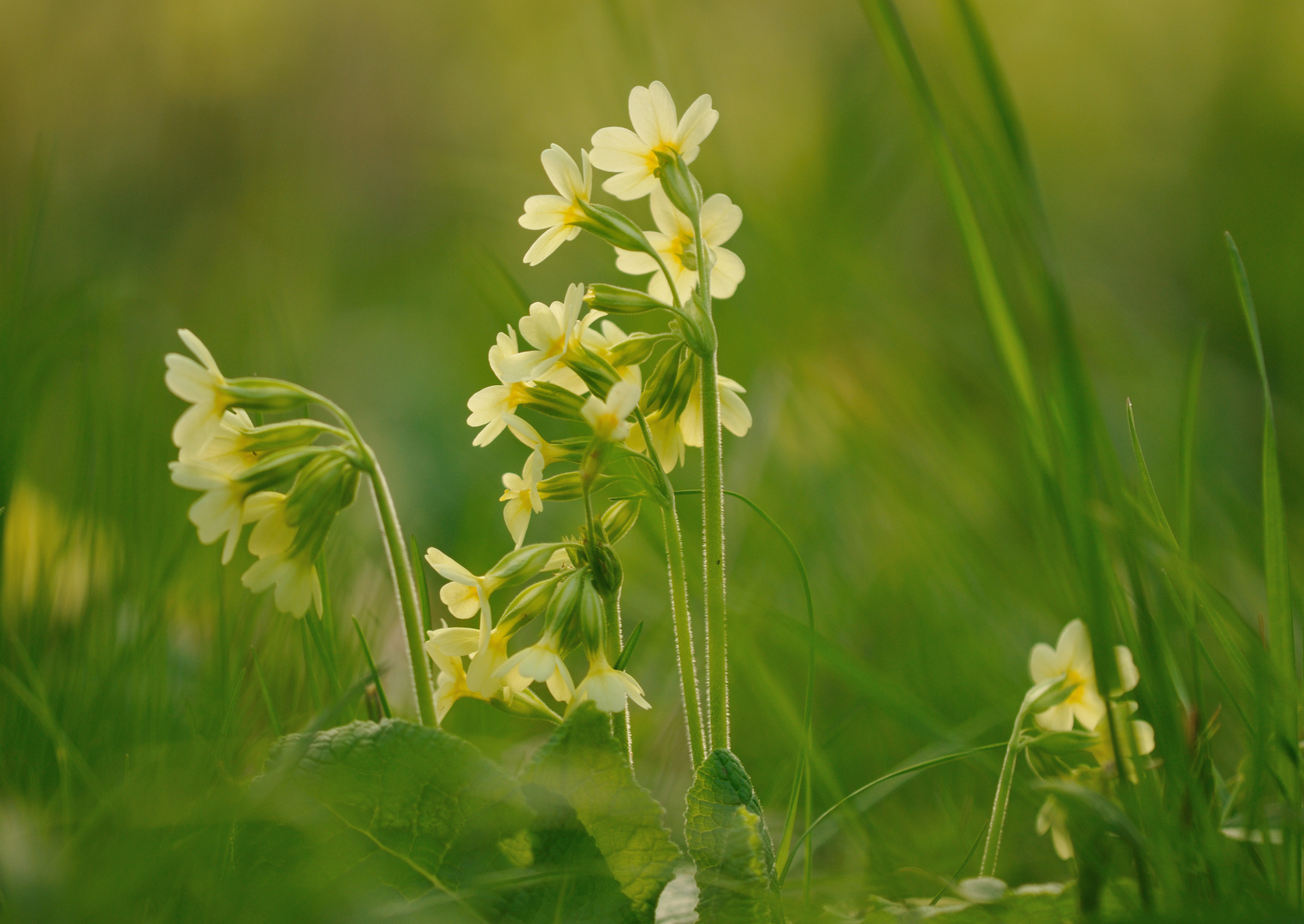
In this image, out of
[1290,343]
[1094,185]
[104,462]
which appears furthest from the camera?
[1094,185]

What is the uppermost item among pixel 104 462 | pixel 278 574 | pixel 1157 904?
pixel 104 462

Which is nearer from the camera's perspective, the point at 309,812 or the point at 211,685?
the point at 309,812

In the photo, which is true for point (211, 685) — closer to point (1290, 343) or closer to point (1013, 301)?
point (1013, 301)

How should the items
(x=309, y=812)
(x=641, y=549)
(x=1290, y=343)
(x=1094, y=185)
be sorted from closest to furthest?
(x=309, y=812) → (x=641, y=549) → (x=1290, y=343) → (x=1094, y=185)

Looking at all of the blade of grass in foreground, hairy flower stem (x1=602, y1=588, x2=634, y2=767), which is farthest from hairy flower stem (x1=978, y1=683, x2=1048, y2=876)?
hairy flower stem (x1=602, y1=588, x2=634, y2=767)

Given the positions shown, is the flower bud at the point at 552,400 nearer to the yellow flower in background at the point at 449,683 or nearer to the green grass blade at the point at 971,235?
the yellow flower in background at the point at 449,683

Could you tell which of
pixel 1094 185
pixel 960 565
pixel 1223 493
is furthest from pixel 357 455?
pixel 1094 185

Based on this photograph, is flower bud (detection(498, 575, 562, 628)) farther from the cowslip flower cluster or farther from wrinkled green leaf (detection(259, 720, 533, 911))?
the cowslip flower cluster
